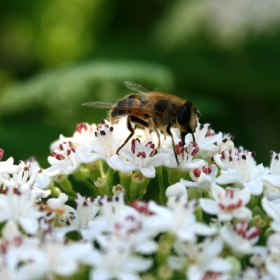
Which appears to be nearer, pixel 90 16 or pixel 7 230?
pixel 7 230

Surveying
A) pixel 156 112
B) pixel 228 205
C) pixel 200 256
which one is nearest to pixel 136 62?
pixel 156 112

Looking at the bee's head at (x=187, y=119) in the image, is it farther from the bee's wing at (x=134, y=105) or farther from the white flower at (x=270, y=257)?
the white flower at (x=270, y=257)

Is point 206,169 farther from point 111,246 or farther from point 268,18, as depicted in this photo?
point 268,18

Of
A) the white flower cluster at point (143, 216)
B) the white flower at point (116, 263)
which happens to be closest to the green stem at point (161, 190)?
the white flower cluster at point (143, 216)

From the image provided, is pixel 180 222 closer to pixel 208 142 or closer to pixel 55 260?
pixel 55 260

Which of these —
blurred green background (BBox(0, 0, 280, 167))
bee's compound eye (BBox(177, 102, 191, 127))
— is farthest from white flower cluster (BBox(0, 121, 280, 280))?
blurred green background (BBox(0, 0, 280, 167))

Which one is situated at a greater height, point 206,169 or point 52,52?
point 52,52

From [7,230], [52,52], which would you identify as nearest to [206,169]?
[7,230]
